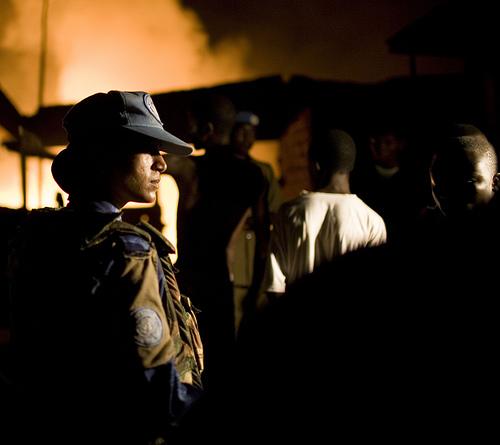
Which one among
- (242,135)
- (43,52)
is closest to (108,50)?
(43,52)

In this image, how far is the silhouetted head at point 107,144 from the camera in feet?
6.28

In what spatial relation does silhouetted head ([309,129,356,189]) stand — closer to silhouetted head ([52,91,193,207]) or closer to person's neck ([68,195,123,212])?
silhouetted head ([52,91,193,207])

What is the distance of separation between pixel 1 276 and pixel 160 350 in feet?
4.08

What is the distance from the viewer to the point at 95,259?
1.65m

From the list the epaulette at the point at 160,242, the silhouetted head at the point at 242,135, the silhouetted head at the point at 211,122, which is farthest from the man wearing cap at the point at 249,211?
the epaulette at the point at 160,242

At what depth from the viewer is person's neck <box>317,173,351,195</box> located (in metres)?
3.74

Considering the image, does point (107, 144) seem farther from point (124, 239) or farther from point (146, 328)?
point (146, 328)

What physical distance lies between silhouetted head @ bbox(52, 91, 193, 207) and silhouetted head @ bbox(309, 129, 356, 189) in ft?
6.45

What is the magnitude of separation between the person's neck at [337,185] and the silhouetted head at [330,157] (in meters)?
0.02

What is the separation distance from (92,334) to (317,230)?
7.20 feet

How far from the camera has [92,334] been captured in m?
1.62

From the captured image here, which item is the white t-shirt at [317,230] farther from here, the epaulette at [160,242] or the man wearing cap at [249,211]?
the epaulette at [160,242]

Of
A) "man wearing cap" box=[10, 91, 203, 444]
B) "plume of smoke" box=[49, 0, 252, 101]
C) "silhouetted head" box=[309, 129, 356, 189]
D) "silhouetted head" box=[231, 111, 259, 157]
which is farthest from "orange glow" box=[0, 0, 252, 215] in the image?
"man wearing cap" box=[10, 91, 203, 444]

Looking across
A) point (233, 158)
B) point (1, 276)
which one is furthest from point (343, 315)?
point (233, 158)
